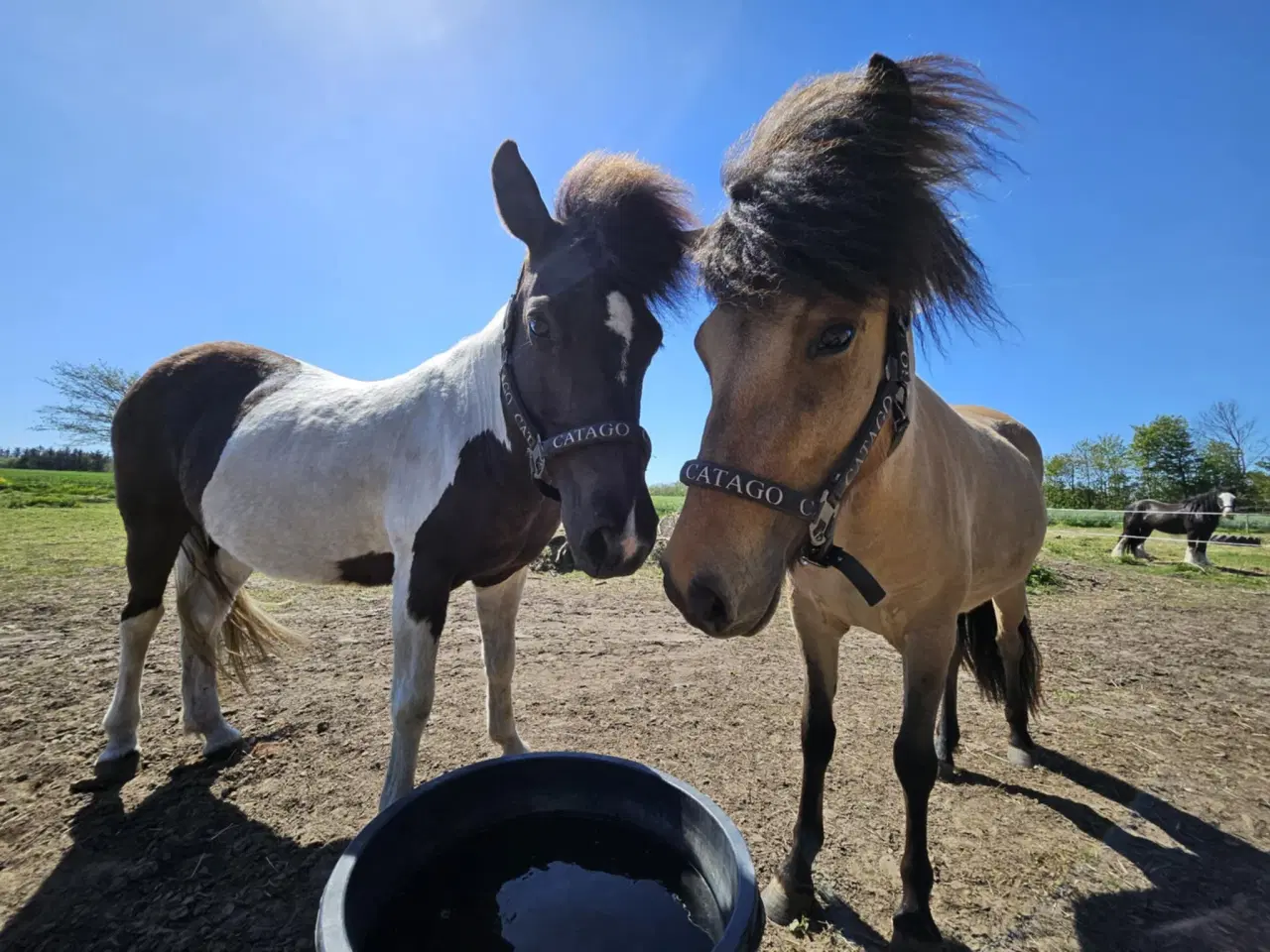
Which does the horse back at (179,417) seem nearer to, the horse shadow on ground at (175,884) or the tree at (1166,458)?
the horse shadow on ground at (175,884)

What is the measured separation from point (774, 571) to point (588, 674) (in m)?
3.48

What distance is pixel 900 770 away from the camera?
1922mm

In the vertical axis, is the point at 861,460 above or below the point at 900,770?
above

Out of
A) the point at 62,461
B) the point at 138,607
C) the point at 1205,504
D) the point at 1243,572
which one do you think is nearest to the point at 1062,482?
the point at 1205,504

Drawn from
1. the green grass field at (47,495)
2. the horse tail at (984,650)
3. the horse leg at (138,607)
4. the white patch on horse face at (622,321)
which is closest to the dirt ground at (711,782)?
the horse leg at (138,607)

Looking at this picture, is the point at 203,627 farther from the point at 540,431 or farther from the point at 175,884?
the point at 540,431

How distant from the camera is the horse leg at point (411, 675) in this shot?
2023 millimetres

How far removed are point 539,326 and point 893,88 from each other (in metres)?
1.26

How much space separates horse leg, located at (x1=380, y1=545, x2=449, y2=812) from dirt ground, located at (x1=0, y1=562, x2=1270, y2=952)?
0.60 meters

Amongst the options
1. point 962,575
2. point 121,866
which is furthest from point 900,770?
point 121,866

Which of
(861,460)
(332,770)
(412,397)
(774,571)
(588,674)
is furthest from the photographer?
(588,674)

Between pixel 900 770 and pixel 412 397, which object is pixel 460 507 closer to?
pixel 412 397

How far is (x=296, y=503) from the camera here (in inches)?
99.3

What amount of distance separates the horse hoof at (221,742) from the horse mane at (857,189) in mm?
3700
